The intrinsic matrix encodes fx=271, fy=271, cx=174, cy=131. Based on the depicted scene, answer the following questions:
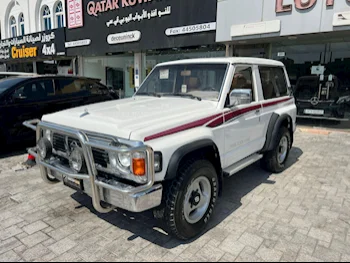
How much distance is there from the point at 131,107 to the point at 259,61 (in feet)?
7.85

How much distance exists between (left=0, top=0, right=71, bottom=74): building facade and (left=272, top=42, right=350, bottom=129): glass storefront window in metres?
13.7

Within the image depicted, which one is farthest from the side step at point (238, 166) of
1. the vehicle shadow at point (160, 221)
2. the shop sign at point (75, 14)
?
the shop sign at point (75, 14)

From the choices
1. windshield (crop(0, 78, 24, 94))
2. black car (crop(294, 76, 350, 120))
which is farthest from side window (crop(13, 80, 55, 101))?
black car (crop(294, 76, 350, 120))

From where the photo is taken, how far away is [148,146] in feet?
7.95

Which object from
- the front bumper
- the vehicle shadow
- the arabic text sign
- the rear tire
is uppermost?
the arabic text sign

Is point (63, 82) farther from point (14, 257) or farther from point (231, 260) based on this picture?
point (231, 260)

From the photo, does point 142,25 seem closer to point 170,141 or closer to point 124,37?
point 124,37

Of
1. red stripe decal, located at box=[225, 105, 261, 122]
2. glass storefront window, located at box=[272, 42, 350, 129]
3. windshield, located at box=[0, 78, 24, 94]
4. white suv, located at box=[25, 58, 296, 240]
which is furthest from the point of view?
glass storefront window, located at box=[272, 42, 350, 129]

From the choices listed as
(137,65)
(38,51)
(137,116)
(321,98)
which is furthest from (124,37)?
(137,116)

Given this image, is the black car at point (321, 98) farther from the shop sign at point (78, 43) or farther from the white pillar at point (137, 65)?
the shop sign at point (78, 43)

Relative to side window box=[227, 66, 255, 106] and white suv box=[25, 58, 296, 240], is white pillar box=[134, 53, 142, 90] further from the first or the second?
side window box=[227, 66, 255, 106]

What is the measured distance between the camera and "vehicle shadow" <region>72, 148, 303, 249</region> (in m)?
3.01

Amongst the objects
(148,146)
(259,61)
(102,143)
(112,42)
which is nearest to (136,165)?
(148,146)

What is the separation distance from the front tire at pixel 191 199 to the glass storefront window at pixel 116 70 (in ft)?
40.5
